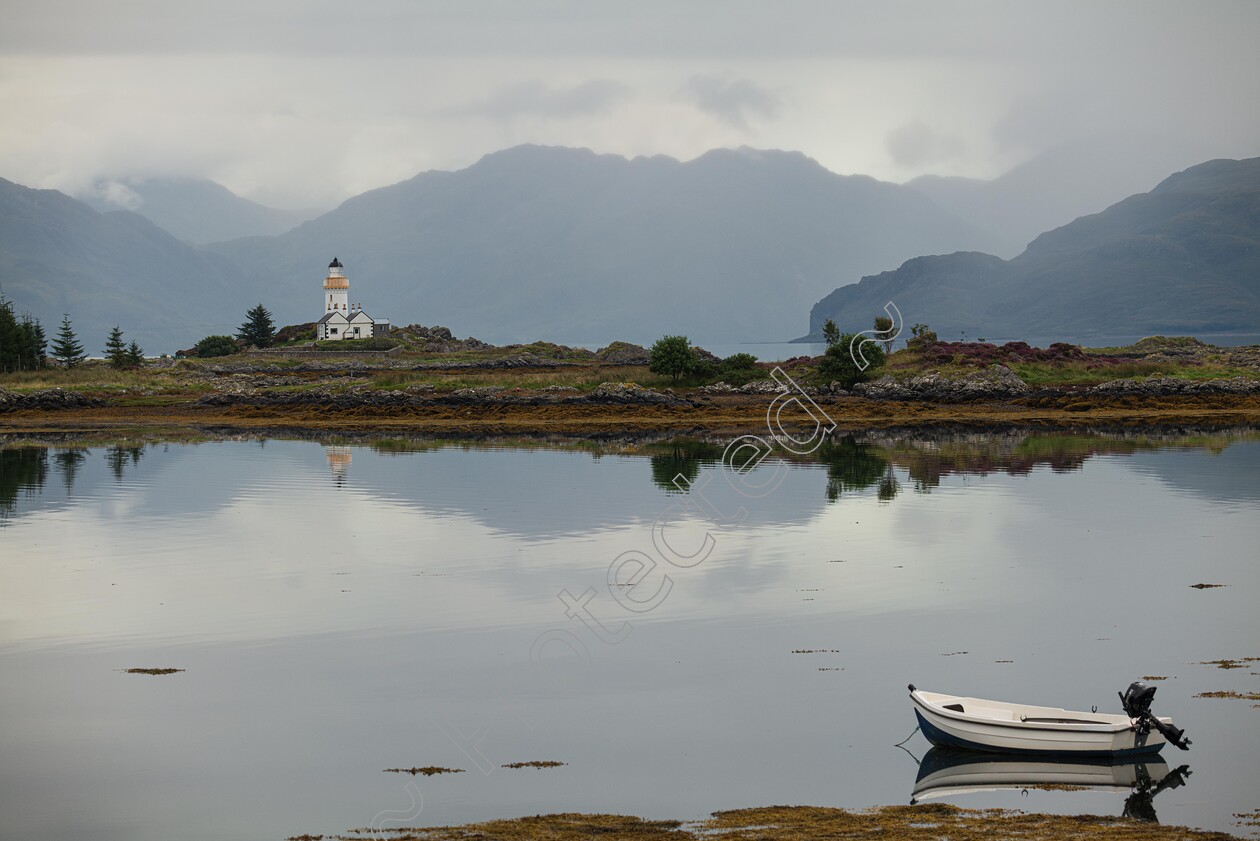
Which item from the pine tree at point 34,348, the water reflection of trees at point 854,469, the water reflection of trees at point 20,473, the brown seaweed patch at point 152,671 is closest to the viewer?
the brown seaweed patch at point 152,671

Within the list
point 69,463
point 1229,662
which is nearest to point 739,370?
point 69,463

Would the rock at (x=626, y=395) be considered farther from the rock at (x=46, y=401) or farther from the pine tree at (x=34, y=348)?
the pine tree at (x=34, y=348)

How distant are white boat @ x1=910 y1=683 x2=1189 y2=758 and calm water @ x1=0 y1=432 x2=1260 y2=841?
616 millimetres

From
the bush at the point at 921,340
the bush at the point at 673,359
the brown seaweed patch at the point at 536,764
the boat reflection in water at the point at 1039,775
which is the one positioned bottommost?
the boat reflection in water at the point at 1039,775

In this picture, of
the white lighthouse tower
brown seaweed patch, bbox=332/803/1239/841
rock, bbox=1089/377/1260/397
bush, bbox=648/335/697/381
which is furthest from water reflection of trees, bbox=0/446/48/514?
the white lighthouse tower

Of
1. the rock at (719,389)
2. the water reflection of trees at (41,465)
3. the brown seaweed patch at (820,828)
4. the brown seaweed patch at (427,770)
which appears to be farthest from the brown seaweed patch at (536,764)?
the rock at (719,389)

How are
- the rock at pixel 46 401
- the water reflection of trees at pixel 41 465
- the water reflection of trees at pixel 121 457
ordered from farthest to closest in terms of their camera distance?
the rock at pixel 46 401
the water reflection of trees at pixel 121 457
the water reflection of trees at pixel 41 465

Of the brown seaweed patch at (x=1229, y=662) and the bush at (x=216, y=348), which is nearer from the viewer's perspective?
the brown seaweed patch at (x=1229, y=662)

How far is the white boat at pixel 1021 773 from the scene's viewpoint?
49.4 feet

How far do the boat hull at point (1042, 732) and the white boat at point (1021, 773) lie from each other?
0.33ft

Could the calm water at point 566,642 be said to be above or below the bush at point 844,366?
below

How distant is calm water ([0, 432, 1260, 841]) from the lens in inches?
592

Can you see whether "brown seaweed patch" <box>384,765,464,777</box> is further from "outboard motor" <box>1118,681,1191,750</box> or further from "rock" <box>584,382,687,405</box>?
"rock" <box>584,382,687,405</box>

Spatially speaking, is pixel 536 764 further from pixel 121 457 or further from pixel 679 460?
pixel 121 457
